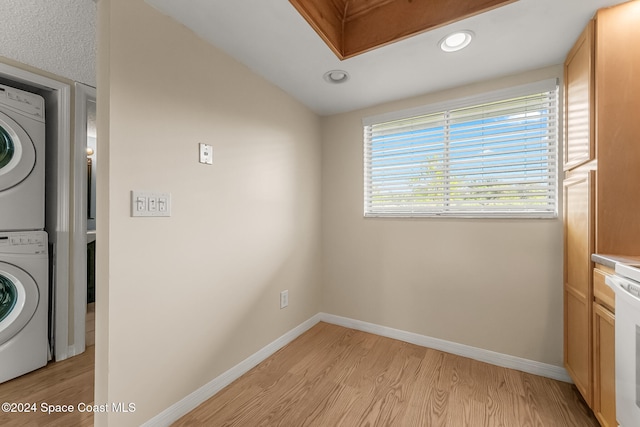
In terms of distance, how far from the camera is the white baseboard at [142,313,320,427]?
Answer: 1.33 m

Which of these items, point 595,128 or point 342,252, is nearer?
point 595,128

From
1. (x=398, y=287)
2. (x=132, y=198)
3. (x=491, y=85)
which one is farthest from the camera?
(x=398, y=287)

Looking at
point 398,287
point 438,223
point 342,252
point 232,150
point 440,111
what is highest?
point 440,111

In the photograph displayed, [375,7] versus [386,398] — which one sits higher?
[375,7]

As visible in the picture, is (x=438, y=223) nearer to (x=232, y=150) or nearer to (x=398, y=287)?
(x=398, y=287)

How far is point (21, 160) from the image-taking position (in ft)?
6.00

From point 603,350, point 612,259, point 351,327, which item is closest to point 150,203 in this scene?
point 351,327

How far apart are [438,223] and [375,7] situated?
1.55 m

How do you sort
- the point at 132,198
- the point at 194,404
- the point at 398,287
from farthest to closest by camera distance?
the point at 398,287
the point at 194,404
the point at 132,198

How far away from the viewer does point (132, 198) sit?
119 centimetres

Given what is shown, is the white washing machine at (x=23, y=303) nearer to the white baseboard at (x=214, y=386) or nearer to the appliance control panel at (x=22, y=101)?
the appliance control panel at (x=22, y=101)

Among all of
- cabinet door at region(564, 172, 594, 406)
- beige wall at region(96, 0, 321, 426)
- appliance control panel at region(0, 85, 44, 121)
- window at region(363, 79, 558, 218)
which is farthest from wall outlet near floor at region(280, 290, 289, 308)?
appliance control panel at region(0, 85, 44, 121)

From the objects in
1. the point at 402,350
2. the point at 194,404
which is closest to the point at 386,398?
the point at 402,350

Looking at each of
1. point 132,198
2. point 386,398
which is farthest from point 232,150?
point 386,398
